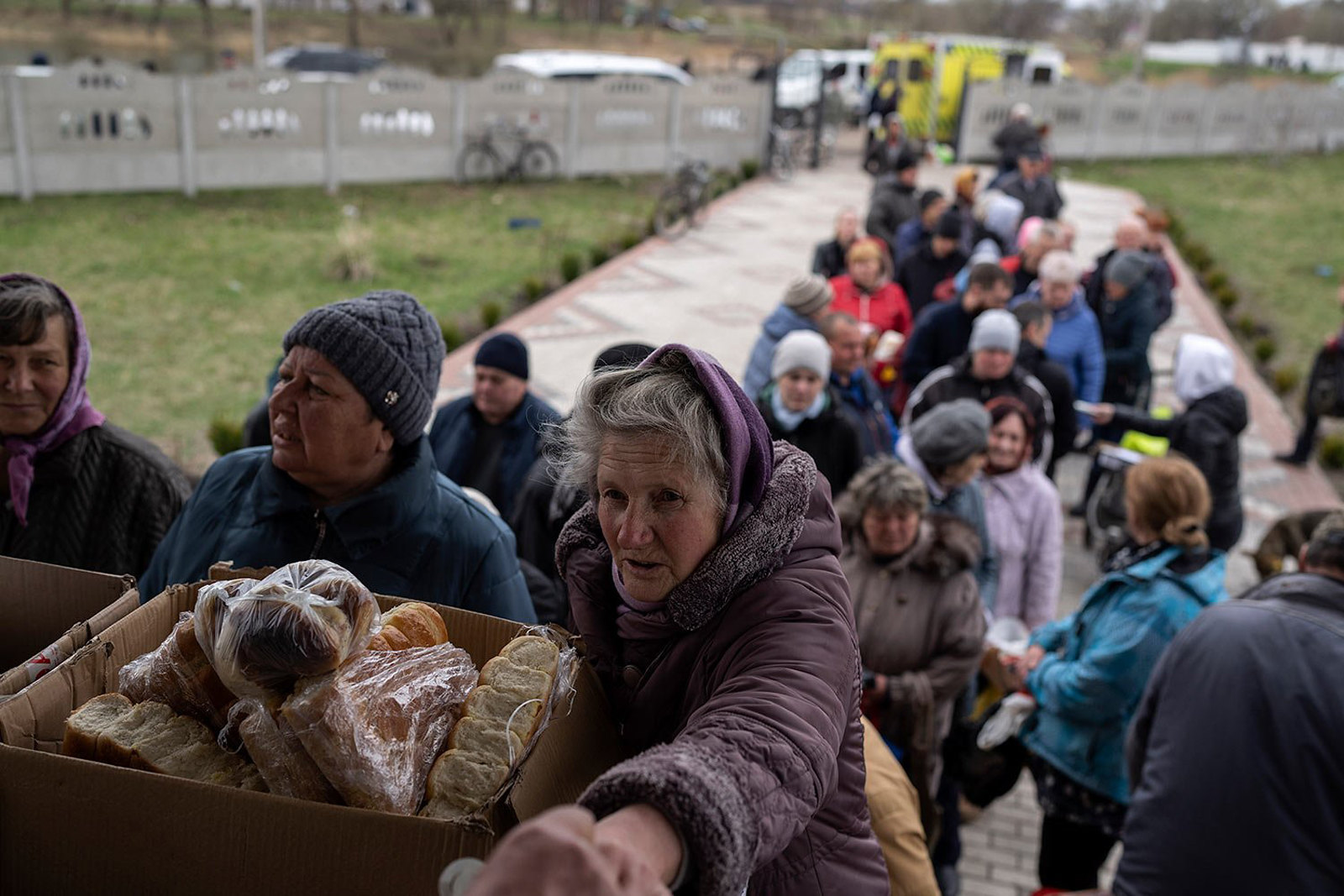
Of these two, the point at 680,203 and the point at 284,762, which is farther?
the point at 680,203

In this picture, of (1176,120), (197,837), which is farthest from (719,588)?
(1176,120)

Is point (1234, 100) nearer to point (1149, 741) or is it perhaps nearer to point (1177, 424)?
point (1177, 424)

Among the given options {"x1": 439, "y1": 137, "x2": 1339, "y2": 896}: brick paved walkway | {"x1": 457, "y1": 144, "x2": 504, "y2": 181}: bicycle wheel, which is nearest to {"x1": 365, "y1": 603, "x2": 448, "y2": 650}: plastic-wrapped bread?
{"x1": 439, "y1": 137, "x2": 1339, "y2": 896}: brick paved walkway

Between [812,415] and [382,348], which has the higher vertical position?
[382,348]

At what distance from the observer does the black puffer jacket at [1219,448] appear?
6.06 m

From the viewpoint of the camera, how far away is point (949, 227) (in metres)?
8.93

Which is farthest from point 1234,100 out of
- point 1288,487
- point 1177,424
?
point 1177,424

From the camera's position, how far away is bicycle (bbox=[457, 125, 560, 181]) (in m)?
19.7

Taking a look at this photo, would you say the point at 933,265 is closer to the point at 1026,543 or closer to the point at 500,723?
the point at 1026,543

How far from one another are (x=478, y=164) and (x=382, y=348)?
59.7 ft

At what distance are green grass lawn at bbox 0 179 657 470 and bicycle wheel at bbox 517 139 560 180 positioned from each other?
0.50 metres

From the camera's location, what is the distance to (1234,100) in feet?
100

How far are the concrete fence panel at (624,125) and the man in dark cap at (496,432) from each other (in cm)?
1693

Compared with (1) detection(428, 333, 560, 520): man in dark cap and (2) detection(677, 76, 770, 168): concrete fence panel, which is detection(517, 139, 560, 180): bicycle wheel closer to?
(2) detection(677, 76, 770, 168): concrete fence panel
